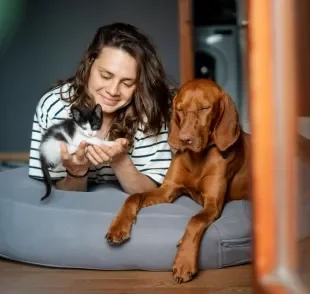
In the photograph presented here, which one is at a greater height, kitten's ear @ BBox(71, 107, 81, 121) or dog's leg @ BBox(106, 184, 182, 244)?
kitten's ear @ BBox(71, 107, 81, 121)

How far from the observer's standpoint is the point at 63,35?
3.23 m

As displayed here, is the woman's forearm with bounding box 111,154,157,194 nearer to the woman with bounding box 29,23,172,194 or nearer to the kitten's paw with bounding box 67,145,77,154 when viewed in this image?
the woman with bounding box 29,23,172,194

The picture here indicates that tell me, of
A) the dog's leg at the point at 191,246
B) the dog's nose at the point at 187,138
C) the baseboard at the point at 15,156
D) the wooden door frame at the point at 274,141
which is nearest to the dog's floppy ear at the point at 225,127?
the dog's nose at the point at 187,138

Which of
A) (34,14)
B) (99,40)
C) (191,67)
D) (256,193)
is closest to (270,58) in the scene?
(256,193)

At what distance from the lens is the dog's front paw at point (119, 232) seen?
1797 millimetres

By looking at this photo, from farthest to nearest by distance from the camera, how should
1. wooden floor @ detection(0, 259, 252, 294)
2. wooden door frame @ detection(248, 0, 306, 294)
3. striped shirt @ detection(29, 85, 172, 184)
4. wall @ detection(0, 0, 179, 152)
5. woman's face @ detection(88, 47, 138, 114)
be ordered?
wall @ detection(0, 0, 179, 152) → striped shirt @ detection(29, 85, 172, 184) → woman's face @ detection(88, 47, 138, 114) → wooden floor @ detection(0, 259, 252, 294) → wooden door frame @ detection(248, 0, 306, 294)

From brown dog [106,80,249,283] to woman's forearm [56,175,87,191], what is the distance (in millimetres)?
251

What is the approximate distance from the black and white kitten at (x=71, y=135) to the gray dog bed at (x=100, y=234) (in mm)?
105

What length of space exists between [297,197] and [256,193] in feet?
0.27

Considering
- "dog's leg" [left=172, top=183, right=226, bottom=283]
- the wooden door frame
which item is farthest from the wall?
the wooden door frame

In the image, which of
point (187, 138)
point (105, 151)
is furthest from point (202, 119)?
point (105, 151)

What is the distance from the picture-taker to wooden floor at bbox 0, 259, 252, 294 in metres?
1.66

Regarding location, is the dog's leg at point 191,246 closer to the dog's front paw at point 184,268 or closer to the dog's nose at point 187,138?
the dog's front paw at point 184,268

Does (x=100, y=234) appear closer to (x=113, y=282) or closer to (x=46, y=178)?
(x=113, y=282)
